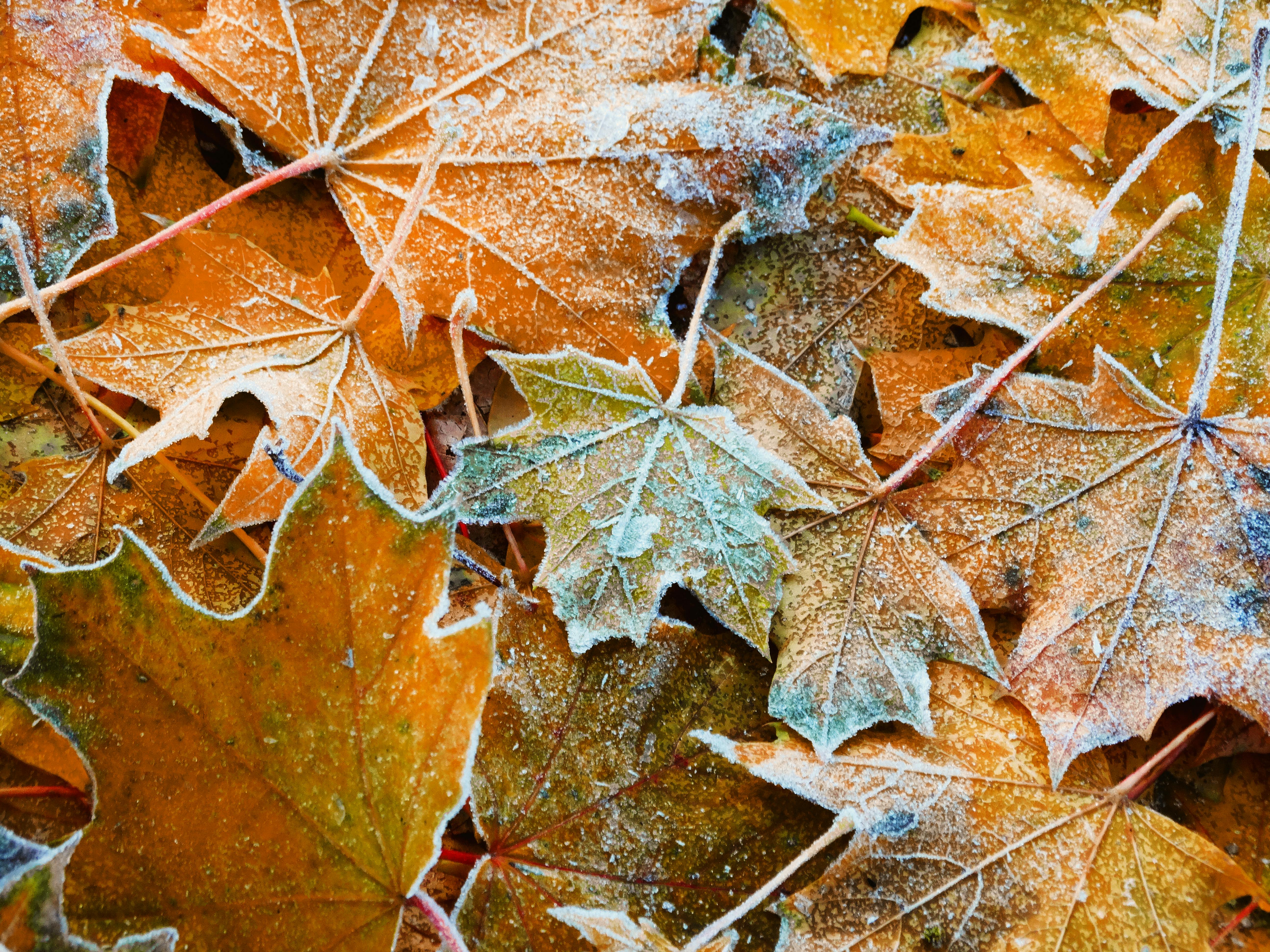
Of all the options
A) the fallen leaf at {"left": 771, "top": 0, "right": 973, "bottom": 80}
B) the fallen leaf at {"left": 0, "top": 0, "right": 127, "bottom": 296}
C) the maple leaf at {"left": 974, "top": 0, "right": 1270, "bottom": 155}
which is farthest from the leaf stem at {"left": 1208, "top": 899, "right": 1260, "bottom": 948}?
the fallen leaf at {"left": 0, "top": 0, "right": 127, "bottom": 296}

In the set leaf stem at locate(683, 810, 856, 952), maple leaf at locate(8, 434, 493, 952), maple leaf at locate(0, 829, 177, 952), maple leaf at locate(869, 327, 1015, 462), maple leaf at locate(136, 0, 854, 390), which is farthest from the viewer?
maple leaf at locate(869, 327, 1015, 462)

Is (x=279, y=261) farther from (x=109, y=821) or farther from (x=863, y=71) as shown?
(x=863, y=71)

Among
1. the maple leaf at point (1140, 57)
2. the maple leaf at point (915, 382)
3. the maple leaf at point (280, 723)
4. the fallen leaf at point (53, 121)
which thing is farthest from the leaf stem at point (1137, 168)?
the fallen leaf at point (53, 121)

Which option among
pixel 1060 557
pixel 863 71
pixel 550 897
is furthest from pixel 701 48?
pixel 550 897

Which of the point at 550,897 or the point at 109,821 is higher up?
the point at 109,821

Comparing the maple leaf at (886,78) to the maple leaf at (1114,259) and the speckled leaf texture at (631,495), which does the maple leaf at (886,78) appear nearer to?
the maple leaf at (1114,259)

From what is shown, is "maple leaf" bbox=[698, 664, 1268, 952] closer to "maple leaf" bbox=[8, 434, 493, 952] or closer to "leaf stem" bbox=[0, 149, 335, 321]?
"maple leaf" bbox=[8, 434, 493, 952]

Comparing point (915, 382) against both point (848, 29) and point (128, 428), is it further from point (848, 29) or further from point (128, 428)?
point (128, 428)
